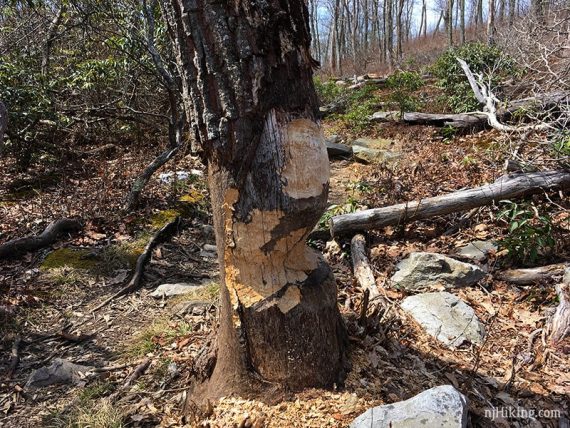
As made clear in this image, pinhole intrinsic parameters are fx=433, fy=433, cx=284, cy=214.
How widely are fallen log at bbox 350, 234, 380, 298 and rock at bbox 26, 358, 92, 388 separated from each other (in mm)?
2190

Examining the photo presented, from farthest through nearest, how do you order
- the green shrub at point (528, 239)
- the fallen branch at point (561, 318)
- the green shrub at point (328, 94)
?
the green shrub at point (328, 94)
the green shrub at point (528, 239)
the fallen branch at point (561, 318)

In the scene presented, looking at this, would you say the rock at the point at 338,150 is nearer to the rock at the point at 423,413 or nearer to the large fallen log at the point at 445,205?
the large fallen log at the point at 445,205

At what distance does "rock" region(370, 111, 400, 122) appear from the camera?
10336 millimetres

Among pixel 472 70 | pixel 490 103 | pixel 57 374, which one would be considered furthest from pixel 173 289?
pixel 472 70

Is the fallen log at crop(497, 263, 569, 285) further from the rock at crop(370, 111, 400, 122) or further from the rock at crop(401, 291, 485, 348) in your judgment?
the rock at crop(370, 111, 400, 122)

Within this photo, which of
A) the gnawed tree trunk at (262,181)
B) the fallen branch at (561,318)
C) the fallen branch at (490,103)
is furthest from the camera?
the fallen branch at (490,103)

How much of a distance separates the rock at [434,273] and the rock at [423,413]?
5.79 feet

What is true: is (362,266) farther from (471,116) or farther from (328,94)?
(328,94)

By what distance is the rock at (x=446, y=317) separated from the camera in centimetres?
308

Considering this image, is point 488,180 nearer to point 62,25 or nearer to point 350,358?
point 350,358

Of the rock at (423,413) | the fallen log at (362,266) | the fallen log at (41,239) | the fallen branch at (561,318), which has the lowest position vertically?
the fallen branch at (561,318)

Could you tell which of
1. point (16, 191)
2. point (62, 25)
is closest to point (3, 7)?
point (62, 25)

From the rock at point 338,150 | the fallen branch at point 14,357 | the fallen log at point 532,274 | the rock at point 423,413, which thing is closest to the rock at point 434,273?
the fallen log at point 532,274

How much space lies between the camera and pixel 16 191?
662 cm
